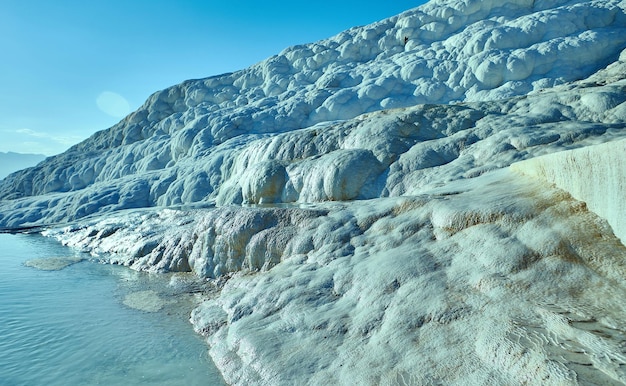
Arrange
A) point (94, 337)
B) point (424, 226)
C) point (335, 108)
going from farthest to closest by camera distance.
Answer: point (335, 108), point (94, 337), point (424, 226)

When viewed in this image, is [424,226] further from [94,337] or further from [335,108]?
[335,108]

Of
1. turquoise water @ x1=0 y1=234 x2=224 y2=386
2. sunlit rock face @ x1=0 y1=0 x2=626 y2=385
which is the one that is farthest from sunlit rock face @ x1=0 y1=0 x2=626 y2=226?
turquoise water @ x1=0 y1=234 x2=224 y2=386

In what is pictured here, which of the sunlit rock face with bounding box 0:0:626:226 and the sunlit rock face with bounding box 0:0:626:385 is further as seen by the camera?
the sunlit rock face with bounding box 0:0:626:226

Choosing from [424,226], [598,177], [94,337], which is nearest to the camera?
[598,177]

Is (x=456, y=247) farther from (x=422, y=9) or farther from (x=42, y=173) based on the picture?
(x=42, y=173)

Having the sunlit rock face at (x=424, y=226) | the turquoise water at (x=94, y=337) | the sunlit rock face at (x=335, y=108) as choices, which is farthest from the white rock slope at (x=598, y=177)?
the sunlit rock face at (x=335, y=108)

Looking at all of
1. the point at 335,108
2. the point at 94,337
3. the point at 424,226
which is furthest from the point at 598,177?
the point at 335,108

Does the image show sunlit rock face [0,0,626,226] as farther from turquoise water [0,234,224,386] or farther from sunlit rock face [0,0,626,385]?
turquoise water [0,234,224,386]
